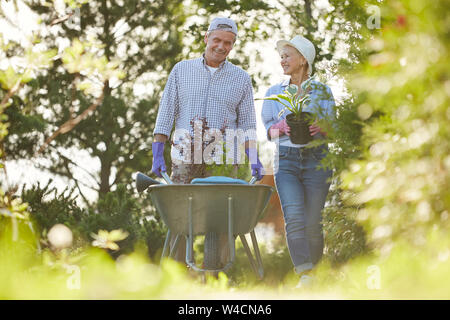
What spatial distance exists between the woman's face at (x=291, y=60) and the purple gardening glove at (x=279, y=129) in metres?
0.42

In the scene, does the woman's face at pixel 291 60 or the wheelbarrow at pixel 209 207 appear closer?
the wheelbarrow at pixel 209 207

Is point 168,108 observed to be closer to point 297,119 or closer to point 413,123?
point 297,119

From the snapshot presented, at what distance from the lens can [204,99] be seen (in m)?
3.54

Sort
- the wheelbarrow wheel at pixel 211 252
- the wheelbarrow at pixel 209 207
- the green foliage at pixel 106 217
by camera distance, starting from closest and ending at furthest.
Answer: the wheelbarrow at pixel 209 207 < the wheelbarrow wheel at pixel 211 252 < the green foliage at pixel 106 217

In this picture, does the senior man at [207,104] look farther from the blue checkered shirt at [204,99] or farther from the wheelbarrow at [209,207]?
the wheelbarrow at [209,207]

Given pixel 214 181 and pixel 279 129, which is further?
pixel 279 129

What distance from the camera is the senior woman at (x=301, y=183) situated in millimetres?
3381

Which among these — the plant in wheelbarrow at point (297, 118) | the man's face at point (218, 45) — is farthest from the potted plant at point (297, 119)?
the man's face at point (218, 45)

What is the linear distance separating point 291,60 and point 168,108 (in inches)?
35.5

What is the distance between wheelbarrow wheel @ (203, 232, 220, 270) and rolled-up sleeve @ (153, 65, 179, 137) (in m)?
0.76

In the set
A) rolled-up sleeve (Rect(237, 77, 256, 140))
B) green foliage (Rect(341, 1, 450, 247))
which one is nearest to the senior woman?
rolled-up sleeve (Rect(237, 77, 256, 140))

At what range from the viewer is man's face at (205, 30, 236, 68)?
345cm

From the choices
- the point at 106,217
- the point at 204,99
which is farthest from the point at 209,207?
the point at 106,217
